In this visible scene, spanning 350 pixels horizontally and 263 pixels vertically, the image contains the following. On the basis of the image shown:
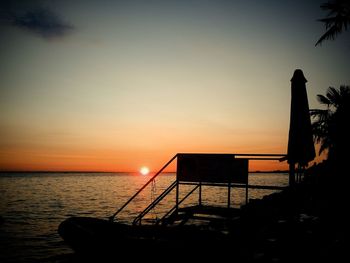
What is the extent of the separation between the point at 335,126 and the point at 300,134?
1041 cm

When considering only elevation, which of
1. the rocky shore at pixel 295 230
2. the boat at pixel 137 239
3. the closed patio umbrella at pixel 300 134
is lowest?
the boat at pixel 137 239

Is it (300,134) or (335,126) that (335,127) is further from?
(300,134)

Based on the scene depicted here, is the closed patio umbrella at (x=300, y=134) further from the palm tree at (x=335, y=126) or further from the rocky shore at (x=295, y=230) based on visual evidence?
the palm tree at (x=335, y=126)

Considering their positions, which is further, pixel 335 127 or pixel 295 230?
pixel 335 127

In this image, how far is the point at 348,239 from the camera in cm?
670

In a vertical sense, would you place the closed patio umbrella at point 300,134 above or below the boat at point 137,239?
above

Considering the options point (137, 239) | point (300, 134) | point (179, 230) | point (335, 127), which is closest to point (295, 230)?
point (300, 134)

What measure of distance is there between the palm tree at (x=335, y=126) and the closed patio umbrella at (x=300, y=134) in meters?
8.07

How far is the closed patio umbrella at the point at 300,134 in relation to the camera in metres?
9.21

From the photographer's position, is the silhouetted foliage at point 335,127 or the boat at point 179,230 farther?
the silhouetted foliage at point 335,127

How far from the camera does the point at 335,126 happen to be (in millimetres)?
17781

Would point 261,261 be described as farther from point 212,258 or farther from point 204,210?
point 204,210

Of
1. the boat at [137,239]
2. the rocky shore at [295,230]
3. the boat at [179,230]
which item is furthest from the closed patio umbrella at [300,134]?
the boat at [137,239]

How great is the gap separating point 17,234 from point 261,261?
20.6 meters
